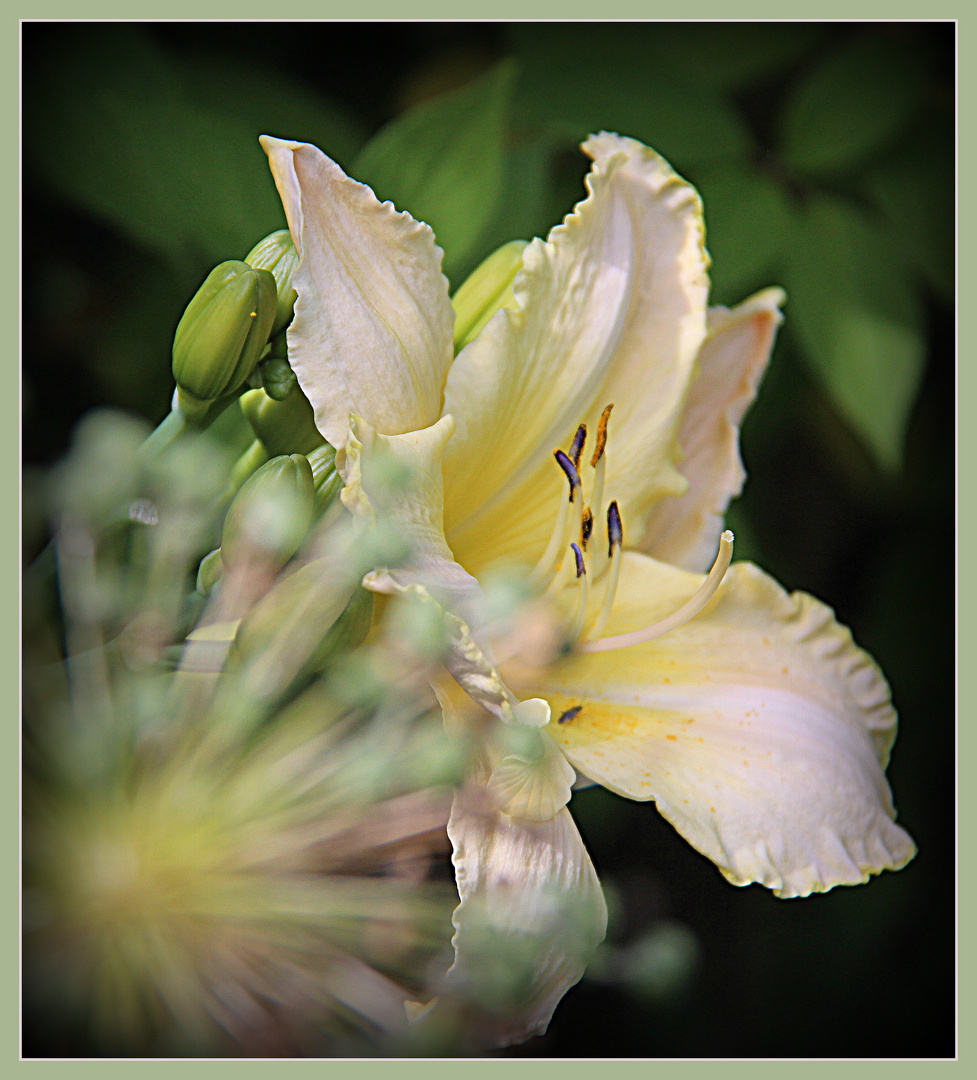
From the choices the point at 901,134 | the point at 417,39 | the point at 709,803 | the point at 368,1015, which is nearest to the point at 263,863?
the point at 368,1015

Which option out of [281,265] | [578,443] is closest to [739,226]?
[578,443]

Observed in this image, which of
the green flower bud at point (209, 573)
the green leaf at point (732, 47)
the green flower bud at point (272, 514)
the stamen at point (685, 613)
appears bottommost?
the stamen at point (685, 613)

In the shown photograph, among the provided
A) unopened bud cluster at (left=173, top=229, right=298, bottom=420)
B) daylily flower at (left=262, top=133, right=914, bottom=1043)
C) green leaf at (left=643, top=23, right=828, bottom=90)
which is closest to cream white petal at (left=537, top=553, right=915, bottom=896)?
daylily flower at (left=262, top=133, right=914, bottom=1043)

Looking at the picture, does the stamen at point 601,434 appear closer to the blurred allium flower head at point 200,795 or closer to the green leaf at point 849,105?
the blurred allium flower head at point 200,795

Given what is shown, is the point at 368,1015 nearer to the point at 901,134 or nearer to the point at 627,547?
the point at 627,547

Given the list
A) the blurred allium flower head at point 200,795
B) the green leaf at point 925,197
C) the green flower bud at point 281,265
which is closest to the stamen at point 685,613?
the blurred allium flower head at point 200,795

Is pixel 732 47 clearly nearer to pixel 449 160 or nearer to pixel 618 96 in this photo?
pixel 618 96
